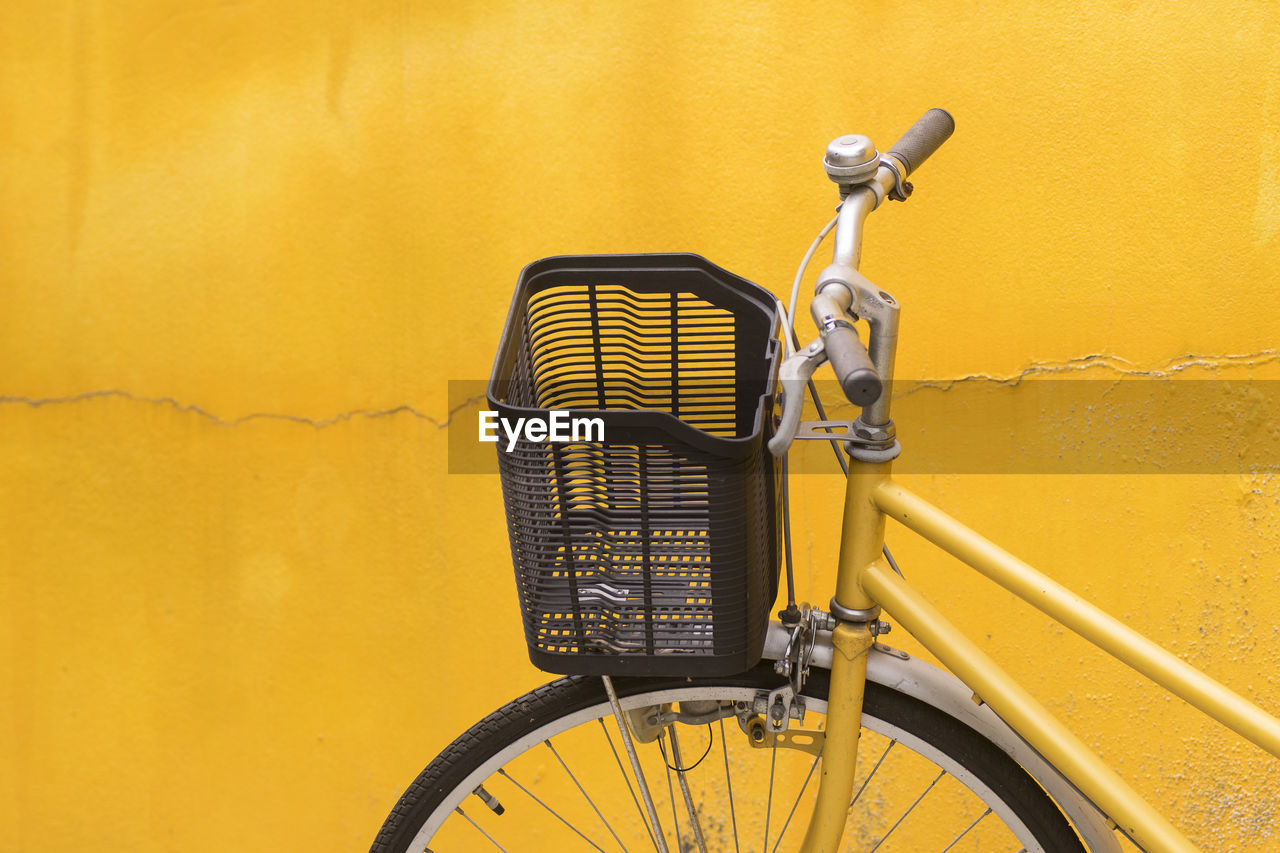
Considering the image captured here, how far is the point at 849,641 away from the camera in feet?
4.17

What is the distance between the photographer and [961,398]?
2.04 m

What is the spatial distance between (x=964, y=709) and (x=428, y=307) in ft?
4.23

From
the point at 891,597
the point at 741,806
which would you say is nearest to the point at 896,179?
the point at 891,597

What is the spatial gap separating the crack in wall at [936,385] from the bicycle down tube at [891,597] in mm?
797

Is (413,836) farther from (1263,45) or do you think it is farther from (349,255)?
(1263,45)

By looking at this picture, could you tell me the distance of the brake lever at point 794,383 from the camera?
104 cm

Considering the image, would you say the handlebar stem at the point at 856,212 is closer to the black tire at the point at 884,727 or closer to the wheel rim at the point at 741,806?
the black tire at the point at 884,727

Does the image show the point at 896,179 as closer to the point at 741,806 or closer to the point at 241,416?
the point at 741,806

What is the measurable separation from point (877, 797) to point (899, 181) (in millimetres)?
1277

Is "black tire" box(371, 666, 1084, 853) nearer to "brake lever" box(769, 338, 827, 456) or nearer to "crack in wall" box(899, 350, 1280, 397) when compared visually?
"brake lever" box(769, 338, 827, 456)

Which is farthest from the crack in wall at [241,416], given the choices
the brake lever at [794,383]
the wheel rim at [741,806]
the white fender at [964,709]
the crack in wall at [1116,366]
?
the brake lever at [794,383]

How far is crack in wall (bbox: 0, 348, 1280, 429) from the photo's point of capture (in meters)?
1.95

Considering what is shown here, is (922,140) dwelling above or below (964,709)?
above

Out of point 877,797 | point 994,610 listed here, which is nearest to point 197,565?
point 877,797
